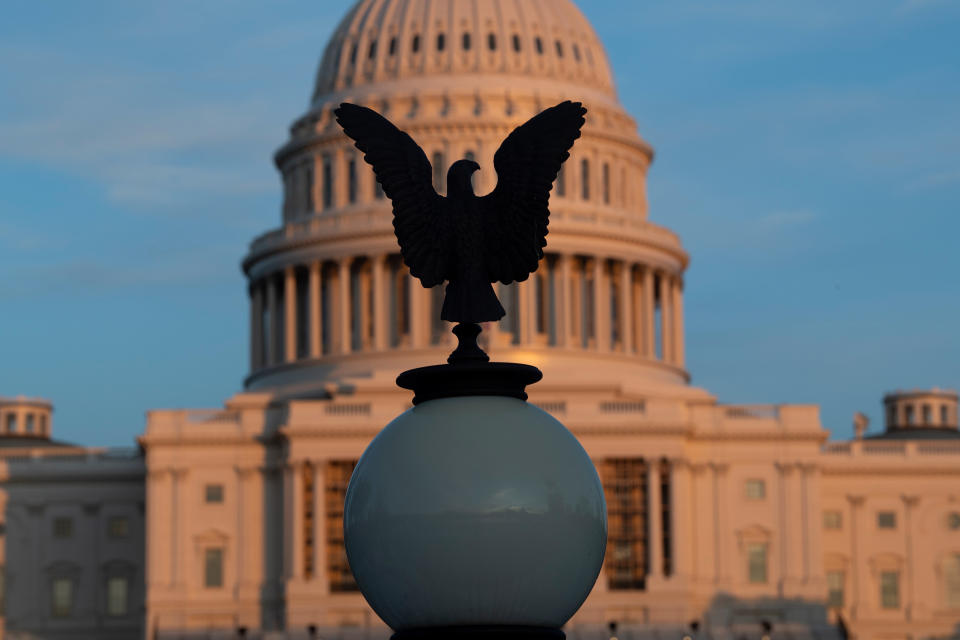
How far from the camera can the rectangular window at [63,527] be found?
130250mm

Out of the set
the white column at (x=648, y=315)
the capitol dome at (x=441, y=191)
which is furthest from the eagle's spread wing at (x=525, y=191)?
the white column at (x=648, y=315)

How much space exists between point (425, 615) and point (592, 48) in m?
133

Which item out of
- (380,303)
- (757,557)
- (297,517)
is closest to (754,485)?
(757,557)

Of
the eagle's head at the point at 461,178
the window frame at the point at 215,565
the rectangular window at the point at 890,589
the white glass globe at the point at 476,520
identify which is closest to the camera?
the white glass globe at the point at 476,520

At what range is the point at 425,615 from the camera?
35.3 ft

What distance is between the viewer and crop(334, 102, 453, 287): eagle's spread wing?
11.5m

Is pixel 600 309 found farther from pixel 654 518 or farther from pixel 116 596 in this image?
pixel 116 596

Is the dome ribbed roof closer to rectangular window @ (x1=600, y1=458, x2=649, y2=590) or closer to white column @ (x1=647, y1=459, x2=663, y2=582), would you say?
rectangular window @ (x1=600, y1=458, x2=649, y2=590)

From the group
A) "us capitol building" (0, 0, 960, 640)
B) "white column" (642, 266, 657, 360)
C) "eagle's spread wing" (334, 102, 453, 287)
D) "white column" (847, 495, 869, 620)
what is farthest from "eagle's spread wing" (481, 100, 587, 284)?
Result: "white column" (642, 266, 657, 360)

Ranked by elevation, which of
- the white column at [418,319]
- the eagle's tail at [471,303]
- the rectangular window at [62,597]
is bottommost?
the rectangular window at [62,597]

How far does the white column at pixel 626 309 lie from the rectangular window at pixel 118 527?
29.8m

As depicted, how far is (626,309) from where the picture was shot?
134m

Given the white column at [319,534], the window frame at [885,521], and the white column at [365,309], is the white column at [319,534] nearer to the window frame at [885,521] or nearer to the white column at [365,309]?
the white column at [365,309]

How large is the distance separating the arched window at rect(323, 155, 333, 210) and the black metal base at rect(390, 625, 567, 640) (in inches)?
5068
